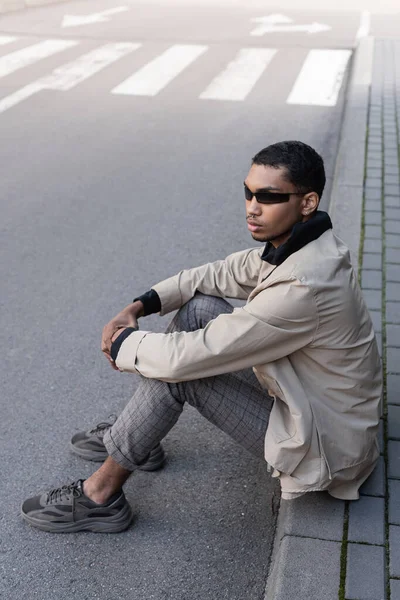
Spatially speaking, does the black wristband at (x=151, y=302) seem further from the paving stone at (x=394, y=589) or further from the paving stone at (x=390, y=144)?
the paving stone at (x=390, y=144)

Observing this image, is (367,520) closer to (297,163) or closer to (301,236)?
(301,236)

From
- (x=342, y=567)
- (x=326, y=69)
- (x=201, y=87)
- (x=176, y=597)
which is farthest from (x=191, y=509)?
(x=326, y=69)

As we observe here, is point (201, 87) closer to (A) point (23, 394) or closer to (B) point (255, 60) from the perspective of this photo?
(B) point (255, 60)

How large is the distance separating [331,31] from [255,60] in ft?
12.2

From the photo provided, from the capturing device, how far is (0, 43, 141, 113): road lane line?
10578mm

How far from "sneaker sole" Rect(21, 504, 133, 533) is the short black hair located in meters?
1.40

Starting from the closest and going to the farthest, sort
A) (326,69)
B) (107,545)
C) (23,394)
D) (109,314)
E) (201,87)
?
(107,545) < (23,394) < (109,314) < (201,87) < (326,69)

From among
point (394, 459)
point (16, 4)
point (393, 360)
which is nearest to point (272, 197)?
point (394, 459)

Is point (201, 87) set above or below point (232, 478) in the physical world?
below

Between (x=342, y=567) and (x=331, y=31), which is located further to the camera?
(x=331, y=31)

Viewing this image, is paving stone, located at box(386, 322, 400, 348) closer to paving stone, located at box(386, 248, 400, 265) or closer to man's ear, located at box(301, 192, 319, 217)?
paving stone, located at box(386, 248, 400, 265)

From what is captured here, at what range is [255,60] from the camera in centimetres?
1328

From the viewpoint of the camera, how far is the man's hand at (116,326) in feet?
10.9

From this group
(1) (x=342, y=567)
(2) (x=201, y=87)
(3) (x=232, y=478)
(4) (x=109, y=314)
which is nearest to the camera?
(1) (x=342, y=567)
